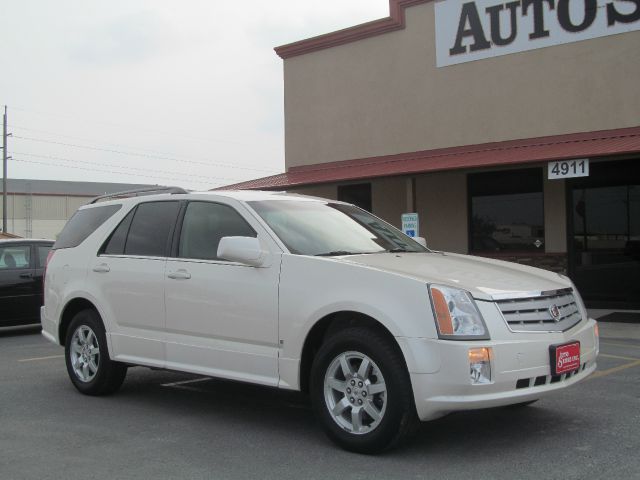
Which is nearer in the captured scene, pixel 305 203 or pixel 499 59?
pixel 305 203

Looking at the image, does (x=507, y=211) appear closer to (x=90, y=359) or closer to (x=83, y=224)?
(x=83, y=224)

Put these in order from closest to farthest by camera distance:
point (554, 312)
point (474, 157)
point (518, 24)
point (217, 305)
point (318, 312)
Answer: point (554, 312) < point (318, 312) < point (217, 305) < point (474, 157) < point (518, 24)

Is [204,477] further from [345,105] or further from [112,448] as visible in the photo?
[345,105]

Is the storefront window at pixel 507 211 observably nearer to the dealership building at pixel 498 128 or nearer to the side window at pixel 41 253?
the dealership building at pixel 498 128

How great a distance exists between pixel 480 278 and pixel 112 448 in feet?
9.23

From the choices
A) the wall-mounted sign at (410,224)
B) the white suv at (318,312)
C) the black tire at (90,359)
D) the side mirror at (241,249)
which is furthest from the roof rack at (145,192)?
the wall-mounted sign at (410,224)

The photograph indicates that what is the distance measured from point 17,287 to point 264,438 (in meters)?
7.86

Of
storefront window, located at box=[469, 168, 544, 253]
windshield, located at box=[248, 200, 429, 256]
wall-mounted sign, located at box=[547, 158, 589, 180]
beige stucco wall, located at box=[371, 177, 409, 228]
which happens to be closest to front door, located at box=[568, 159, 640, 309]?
storefront window, located at box=[469, 168, 544, 253]

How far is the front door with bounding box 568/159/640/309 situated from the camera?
1445 cm

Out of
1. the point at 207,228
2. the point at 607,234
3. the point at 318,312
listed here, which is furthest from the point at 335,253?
the point at 607,234

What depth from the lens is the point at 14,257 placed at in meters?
11.8

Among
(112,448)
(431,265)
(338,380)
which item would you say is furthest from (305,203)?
(112,448)

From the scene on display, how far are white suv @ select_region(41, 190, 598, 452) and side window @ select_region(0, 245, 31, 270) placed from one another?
5.33 meters

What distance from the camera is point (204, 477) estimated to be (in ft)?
14.1
